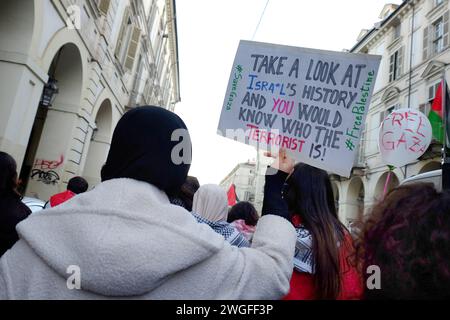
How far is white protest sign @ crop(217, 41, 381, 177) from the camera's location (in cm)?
215

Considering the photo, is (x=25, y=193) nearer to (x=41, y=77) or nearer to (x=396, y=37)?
(x=41, y=77)

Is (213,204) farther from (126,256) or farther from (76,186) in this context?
(76,186)

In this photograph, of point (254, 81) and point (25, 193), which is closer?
point (254, 81)

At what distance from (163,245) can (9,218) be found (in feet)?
5.94

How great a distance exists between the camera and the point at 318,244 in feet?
5.68

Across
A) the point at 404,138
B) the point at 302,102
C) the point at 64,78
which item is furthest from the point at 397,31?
the point at 302,102

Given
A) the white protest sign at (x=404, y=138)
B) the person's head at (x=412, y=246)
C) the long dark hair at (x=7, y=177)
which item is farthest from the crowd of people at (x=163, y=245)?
the white protest sign at (x=404, y=138)

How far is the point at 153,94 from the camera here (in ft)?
72.6

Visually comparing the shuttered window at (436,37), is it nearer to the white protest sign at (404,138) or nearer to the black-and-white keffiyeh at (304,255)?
the white protest sign at (404,138)

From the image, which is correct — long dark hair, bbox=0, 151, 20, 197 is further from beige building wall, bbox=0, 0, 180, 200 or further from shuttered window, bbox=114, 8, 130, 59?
shuttered window, bbox=114, 8, 130, 59

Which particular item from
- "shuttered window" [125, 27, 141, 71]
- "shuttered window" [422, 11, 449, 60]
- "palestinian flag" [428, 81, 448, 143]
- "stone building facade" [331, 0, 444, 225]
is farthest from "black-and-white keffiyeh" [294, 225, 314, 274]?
"shuttered window" [422, 11, 449, 60]

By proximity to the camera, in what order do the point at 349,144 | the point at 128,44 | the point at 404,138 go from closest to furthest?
1. the point at 349,144
2. the point at 404,138
3. the point at 128,44
